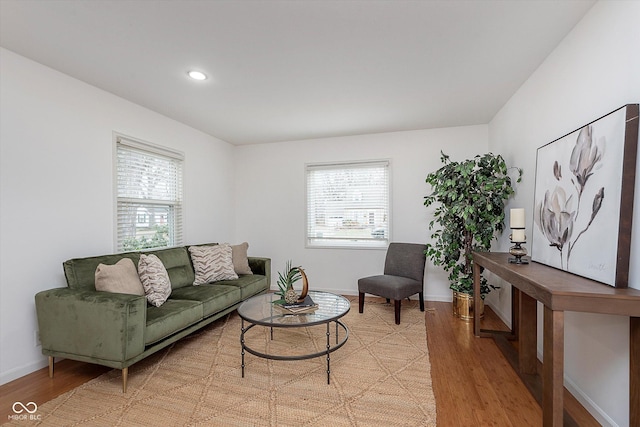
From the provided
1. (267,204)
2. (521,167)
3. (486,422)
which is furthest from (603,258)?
(267,204)

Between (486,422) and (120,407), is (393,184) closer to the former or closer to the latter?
(486,422)

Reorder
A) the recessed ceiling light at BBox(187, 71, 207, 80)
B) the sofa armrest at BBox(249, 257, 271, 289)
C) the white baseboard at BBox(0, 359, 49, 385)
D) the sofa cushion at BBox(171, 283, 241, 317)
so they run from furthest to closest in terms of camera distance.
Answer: the sofa armrest at BBox(249, 257, 271, 289)
the sofa cushion at BBox(171, 283, 241, 317)
the recessed ceiling light at BBox(187, 71, 207, 80)
the white baseboard at BBox(0, 359, 49, 385)

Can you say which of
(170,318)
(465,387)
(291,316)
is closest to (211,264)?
(170,318)

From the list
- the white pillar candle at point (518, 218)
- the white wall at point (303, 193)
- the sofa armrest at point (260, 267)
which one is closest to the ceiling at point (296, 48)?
the white wall at point (303, 193)

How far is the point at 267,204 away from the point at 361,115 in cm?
223

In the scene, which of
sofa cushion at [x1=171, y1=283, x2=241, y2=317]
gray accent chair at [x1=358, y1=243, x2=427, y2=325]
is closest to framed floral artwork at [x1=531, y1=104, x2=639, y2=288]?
gray accent chair at [x1=358, y1=243, x2=427, y2=325]

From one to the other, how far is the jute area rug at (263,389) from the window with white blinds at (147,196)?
1327 millimetres

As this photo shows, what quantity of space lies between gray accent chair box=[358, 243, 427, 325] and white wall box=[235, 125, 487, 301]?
46 cm

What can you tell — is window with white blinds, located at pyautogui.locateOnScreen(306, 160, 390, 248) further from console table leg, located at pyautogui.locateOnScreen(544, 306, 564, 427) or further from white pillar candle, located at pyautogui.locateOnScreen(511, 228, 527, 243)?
console table leg, located at pyautogui.locateOnScreen(544, 306, 564, 427)

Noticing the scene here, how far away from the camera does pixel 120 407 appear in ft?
6.52

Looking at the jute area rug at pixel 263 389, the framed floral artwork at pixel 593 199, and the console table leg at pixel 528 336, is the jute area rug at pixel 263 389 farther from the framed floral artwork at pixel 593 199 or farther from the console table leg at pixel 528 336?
the framed floral artwork at pixel 593 199

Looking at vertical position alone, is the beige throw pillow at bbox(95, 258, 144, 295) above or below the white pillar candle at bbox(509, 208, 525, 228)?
below

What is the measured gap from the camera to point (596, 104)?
6.16ft

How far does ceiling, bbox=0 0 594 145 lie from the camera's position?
190 cm
